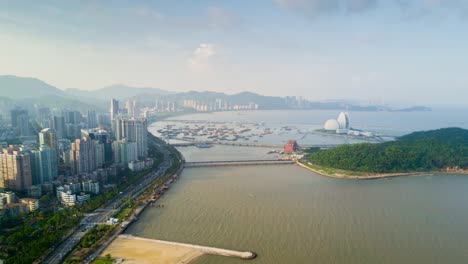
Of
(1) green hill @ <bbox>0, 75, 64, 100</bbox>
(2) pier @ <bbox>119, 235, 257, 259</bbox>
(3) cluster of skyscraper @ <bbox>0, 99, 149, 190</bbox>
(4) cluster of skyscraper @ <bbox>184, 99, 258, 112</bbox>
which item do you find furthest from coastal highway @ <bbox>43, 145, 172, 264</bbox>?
(4) cluster of skyscraper @ <bbox>184, 99, 258, 112</bbox>

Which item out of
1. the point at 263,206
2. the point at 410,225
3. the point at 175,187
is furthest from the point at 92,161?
the point at 410,225

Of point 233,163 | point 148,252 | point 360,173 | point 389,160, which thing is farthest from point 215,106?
point 148,252

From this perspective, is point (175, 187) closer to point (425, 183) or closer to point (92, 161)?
point (92, 161)

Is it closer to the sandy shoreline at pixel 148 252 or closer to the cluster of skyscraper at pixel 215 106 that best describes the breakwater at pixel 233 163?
the sandy shoreline at pixel 148 252

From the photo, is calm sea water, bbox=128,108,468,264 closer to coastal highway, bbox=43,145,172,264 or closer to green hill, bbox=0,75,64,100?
coastal highway, bbox=43,145,172,264

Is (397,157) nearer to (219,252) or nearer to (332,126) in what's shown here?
(219,252)

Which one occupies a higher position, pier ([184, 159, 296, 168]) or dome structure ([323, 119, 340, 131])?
dome structure ([323, 119, 340, 131])

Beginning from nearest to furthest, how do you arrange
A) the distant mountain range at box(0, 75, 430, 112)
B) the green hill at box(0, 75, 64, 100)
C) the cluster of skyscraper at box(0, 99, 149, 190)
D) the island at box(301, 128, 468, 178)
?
the cluster of skyscraper at box(0, 99, 149, 190), the island at box(301, 128, 468, 178), the distant mountain range at box(0, 75, 430, 112), the green hill at box(0, 75, 64, 100)
